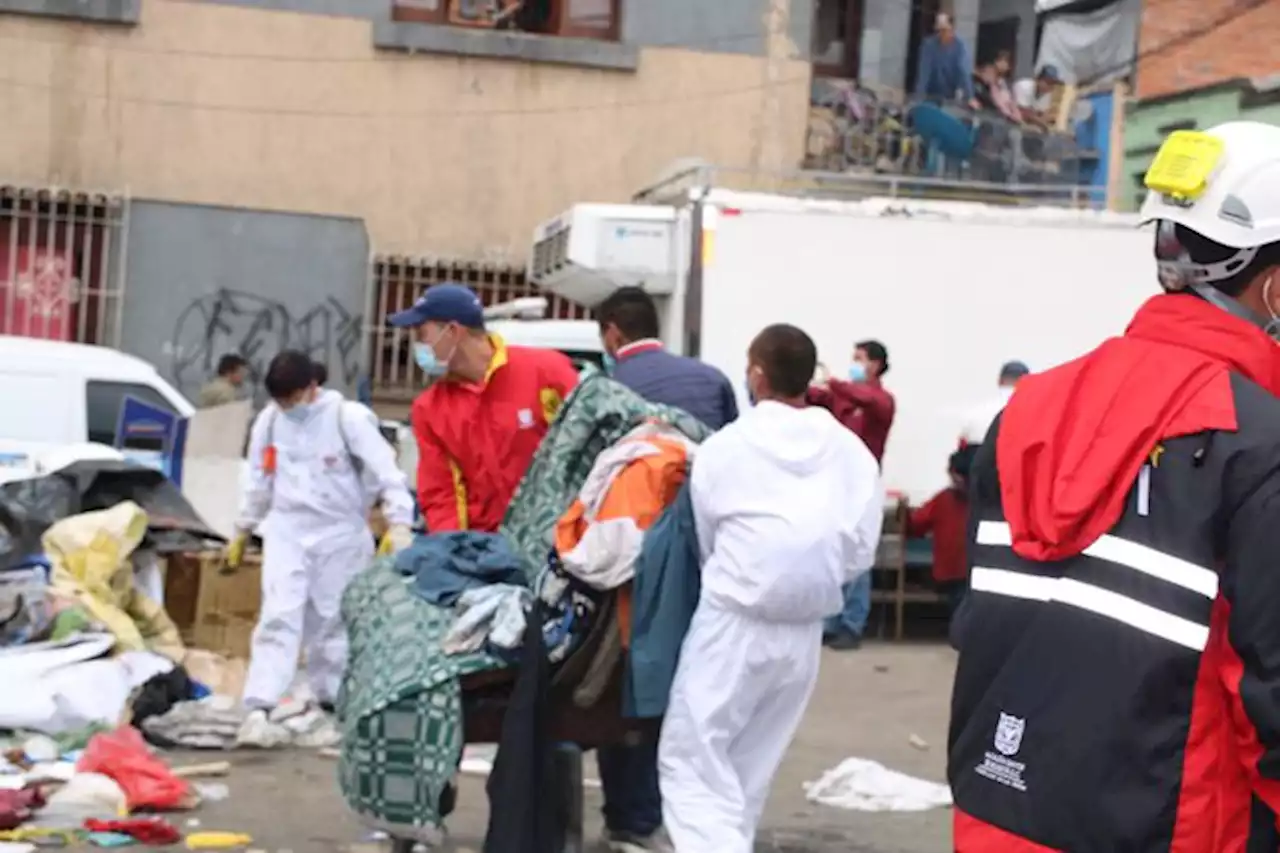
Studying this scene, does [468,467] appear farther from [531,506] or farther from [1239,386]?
[1239,386]

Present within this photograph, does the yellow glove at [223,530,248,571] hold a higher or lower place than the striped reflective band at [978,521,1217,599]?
lower

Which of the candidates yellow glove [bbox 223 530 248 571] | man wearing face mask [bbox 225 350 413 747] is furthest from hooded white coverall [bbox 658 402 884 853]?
yellow glove [bbox 223 530 248 571]

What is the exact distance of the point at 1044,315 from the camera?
45.5 feet

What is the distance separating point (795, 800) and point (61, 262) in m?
13.1

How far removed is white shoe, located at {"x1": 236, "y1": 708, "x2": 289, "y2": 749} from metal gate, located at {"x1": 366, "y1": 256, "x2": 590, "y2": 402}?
10.8 metres

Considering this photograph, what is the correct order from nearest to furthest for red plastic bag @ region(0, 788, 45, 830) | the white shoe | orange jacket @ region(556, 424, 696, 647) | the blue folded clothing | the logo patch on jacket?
1. the logo patch on jacket
2. orange jacket @ region(556, 424, 696, 647)
3. the blue folded clothing
4. red plastic bag @ region(0, 788, 45, 830)
5. the white shoe

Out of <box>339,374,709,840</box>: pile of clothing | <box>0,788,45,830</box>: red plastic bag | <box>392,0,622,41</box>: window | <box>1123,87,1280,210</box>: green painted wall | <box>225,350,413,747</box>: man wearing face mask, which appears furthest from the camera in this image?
<box>392,0,622,41</box>: window

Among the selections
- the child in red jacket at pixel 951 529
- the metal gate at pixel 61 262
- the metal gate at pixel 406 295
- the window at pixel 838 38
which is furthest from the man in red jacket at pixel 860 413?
the window at pixel 838 38

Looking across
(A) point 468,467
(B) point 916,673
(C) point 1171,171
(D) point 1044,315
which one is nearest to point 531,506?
(A) point 468,467

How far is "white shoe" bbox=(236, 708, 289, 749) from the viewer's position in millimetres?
9008

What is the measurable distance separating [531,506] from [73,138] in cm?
1391

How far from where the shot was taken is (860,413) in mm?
12570

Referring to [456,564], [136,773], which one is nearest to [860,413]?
[136,773]

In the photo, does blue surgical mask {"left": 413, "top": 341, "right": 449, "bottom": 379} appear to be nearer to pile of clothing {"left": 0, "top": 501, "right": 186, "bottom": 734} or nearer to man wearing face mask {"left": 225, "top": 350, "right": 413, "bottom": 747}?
man wearing face mask {"left": 225, "top": 350, "right": 413, "bottom": 747}
